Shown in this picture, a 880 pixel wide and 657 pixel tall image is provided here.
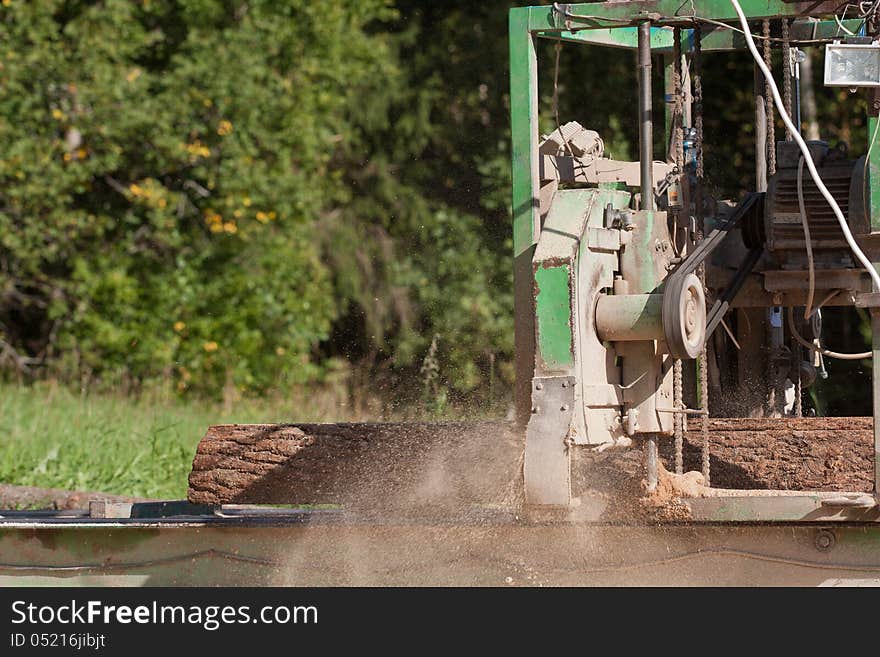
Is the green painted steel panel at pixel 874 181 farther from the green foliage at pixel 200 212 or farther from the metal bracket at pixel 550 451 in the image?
the green foliage at pixel 200 212

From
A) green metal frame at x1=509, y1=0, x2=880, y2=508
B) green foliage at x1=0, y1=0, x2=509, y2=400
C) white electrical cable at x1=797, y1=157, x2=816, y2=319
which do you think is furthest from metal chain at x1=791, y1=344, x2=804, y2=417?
green foliage at x1=0, y1=0, x2=509, y2=400

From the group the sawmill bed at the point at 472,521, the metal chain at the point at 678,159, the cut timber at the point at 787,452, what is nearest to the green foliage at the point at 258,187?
the sawmill bed at the point at 472,521

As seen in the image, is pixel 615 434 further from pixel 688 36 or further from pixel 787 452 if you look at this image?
pixel 688 36

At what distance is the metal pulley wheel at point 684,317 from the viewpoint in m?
4.32

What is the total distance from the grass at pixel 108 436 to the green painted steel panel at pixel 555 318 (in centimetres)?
460

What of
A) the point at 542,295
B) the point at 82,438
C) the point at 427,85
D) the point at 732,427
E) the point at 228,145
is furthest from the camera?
the point at 427,85

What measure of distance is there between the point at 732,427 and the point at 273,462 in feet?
5.41

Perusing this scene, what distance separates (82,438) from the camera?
31.8 feet

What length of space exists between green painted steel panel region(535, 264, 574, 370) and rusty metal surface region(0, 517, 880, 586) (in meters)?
0.48

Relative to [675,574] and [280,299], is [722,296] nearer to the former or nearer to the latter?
[675,574]

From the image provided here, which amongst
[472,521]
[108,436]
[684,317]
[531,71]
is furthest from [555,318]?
[108,436]

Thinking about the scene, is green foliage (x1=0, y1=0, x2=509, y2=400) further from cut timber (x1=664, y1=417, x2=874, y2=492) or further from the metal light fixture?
the metal light fixture

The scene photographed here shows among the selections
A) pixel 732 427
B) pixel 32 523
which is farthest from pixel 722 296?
pixel 32 523

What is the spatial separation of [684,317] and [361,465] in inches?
58.1
